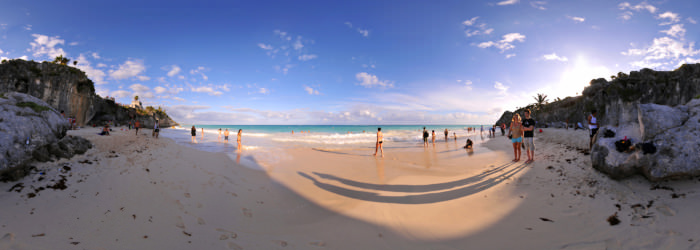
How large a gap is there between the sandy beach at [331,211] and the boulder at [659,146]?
274mm

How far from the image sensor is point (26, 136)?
5.09 meters

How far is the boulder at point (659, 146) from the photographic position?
4.69m

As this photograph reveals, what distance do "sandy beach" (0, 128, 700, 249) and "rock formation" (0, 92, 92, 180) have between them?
32cm

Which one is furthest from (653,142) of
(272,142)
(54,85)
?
(54,85)

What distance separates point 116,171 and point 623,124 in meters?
14.5

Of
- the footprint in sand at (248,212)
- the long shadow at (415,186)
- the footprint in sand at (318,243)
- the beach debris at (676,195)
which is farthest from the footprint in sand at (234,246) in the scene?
the beach debris at (676,195)

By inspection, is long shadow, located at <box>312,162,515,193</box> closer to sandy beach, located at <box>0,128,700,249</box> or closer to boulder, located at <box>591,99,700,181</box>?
sandy beach, located at <box>0,128,700,249</box>

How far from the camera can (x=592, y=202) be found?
4.93 m

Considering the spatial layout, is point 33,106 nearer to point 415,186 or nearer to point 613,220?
point 415,186

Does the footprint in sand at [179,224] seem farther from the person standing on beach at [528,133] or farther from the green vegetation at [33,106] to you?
the person standing on beach at [528,133]

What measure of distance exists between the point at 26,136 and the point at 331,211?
24.1 feet

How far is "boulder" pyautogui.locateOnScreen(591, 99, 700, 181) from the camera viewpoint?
4.69 meters

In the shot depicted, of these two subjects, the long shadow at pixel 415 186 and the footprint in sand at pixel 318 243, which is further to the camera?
the long shadow at pixel 415 186

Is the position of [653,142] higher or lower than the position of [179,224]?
higher
